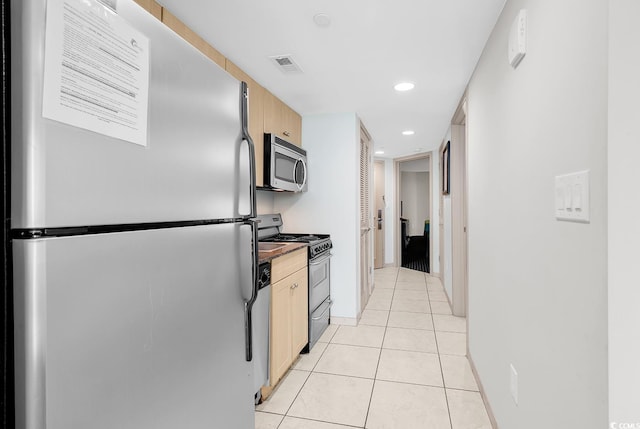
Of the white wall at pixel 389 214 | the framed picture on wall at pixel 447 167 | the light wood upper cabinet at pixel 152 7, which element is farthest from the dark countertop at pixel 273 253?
the white wall at pixel 389 214

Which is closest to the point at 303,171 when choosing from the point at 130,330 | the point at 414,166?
the point at 130,330

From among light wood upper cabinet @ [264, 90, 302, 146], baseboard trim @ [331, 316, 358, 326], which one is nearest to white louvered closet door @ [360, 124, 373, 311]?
baseboard trim @ [331, 316, 358, 326]

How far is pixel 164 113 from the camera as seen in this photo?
0.86m

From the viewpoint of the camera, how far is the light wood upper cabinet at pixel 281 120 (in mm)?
2791

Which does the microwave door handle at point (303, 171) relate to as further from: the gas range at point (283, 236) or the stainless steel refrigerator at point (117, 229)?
the stainless steel refrigerator at point (117, 229)

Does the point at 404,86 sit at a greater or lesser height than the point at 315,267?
greater

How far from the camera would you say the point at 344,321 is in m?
3.49

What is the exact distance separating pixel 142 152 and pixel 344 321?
3.06 m

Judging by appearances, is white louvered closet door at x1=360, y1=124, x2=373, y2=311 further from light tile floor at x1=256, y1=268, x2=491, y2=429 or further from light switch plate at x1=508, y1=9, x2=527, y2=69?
light switch plate at x1=508, y1=9, x2=527, y2=69

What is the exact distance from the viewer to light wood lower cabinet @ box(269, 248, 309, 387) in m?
2.15

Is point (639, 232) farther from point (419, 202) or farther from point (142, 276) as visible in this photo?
point (419, 202)

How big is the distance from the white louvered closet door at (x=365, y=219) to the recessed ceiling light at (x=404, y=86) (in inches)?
40.4

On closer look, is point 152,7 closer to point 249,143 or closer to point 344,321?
point 249,143

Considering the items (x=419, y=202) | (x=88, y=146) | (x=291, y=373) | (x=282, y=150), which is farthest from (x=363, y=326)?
(x=419, y=202)
